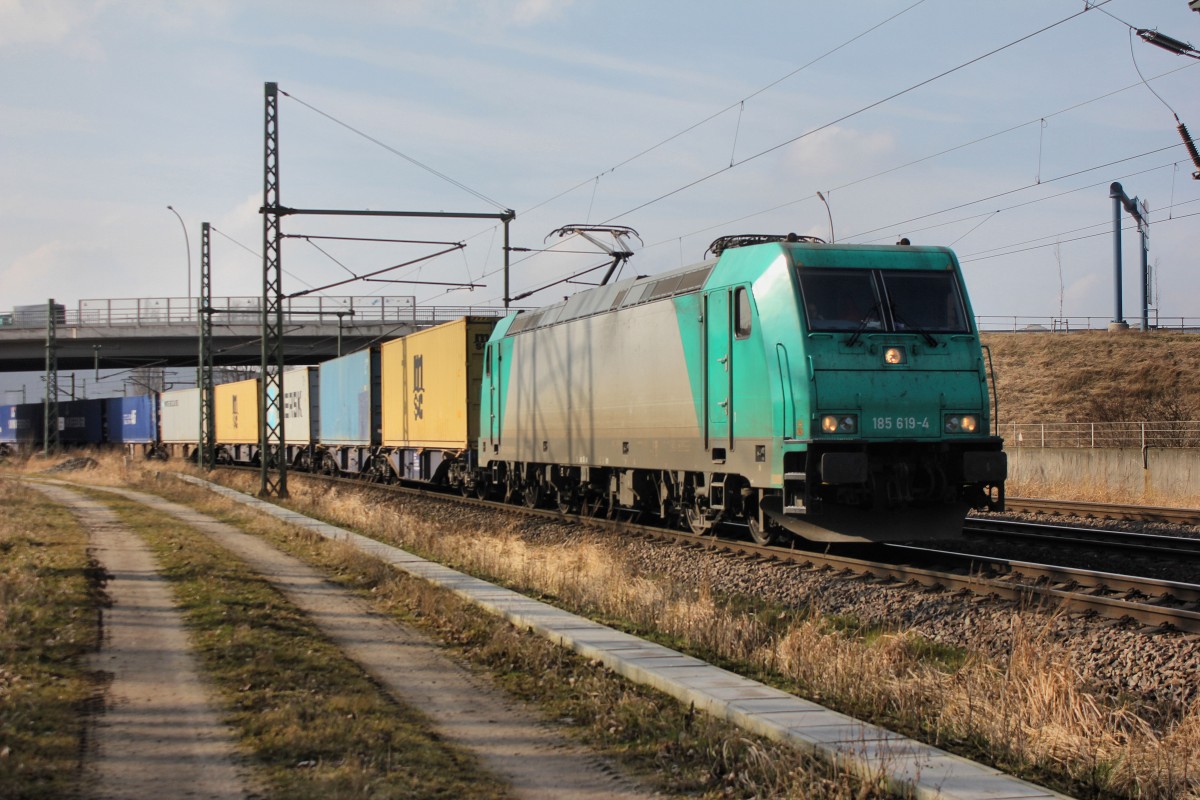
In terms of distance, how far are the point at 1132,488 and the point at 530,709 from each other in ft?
76.2

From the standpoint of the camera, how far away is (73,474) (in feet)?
143

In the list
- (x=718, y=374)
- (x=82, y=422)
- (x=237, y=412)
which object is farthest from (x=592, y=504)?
(x=82, y=422)

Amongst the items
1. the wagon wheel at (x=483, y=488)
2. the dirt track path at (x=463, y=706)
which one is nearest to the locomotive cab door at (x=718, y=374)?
the dirt track path at (x=463, y=706)

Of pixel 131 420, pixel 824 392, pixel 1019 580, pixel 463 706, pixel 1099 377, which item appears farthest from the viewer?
pixel 131 420

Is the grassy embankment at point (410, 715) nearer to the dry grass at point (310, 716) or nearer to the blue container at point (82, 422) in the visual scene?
the dry grass at point (310, 716)

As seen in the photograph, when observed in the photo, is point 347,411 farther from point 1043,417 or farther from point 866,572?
point 1043,417

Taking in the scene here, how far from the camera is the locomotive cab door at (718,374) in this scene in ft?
45.5

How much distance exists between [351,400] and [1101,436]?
931 inches

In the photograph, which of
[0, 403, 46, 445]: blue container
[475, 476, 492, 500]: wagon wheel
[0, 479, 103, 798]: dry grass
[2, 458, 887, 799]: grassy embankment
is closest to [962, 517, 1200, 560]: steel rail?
[2, 458, 887, 799]: grassy embankment

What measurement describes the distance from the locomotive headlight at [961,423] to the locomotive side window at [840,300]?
54.4 inches

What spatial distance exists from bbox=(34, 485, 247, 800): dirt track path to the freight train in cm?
679

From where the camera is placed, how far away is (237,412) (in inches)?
1870

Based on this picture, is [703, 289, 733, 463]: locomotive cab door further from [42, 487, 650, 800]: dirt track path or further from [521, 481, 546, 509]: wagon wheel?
[521, 481, 546, 509]: wagon wheel

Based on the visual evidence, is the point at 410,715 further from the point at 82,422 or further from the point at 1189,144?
the point at 82,422
